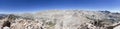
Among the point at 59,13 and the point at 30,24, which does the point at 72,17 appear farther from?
the point at 30,24

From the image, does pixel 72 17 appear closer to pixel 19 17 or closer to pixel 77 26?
pixel 77 26

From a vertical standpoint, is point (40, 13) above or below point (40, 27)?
above

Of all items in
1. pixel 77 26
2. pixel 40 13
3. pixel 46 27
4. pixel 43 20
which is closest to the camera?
pixel 77 26

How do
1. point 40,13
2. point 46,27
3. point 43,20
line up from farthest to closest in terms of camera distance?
point 40,13 < point 43,20 < point 46,27

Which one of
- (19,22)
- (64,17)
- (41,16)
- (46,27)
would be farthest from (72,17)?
(19,22)

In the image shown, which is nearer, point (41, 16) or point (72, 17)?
point (72, 17)

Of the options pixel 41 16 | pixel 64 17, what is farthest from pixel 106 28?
pixel 41 16

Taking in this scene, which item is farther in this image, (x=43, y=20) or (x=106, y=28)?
(x=43, y=20)

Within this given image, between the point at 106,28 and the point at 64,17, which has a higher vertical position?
the point at 64,17

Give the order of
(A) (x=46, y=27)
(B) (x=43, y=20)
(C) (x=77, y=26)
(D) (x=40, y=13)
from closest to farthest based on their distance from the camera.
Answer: (C) (x=77, y=26) < (A) (x=46, y=27) < (B) (x=43, y=20) < (D) (x=40, y=13)
